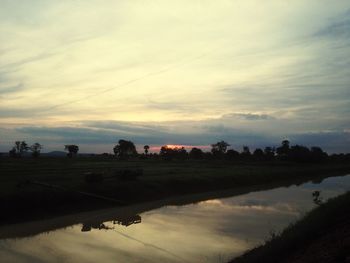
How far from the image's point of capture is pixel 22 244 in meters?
21.4

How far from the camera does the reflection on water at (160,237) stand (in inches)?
742

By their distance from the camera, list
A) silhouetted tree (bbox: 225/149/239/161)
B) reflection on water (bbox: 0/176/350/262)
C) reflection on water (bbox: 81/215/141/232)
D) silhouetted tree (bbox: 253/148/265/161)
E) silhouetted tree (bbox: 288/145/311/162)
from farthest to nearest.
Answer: silhouetted tree (bbox: 253/148/265/161) < silhouetted tree (bbox: 225/149/239/161) < silhouetted tree (bbox: 288/145/311/162) < reflection on water (bbox: 81/215/141/232) < reflection on water (bbox: 0/176/350/262)

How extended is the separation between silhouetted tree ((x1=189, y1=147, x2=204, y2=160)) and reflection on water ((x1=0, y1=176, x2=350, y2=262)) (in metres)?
106

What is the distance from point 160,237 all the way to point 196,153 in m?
120

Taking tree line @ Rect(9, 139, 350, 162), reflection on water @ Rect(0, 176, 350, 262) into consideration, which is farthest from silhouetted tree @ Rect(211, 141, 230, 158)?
reflection on water @ Rect(0, 176, 350, 262)

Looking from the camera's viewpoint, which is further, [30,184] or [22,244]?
[30,184]

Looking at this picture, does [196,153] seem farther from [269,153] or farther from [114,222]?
[114,222]

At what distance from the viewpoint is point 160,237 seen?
2333cm

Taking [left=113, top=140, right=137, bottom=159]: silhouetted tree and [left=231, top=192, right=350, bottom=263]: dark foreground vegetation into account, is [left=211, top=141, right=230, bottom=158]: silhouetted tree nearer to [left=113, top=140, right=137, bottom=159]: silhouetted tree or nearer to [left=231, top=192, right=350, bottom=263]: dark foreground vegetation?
[left=113, top=140, right=137, bottom=159]: silhouetted tree

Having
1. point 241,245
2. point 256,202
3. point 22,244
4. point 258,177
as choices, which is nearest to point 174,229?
point 241,245

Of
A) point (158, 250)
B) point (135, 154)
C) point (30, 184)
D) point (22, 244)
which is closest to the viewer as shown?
point (158, 250)

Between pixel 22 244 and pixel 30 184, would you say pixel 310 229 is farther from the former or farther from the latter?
pixel 30 184

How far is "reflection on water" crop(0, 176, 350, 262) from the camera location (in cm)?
1884

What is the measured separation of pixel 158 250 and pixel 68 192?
534 inches
